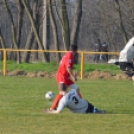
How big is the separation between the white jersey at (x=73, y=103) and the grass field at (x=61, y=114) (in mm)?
211

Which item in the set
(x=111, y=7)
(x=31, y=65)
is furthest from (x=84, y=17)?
(x=31, y=65)

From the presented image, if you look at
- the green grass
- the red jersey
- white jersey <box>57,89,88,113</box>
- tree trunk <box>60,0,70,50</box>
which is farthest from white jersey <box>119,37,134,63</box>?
tree trunk <box>60,0,70,50</box>

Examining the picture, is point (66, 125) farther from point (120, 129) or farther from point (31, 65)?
point (31, 65)

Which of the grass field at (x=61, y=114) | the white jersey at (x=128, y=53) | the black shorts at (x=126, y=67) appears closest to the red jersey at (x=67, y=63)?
the grass field at (x=61, y=114)

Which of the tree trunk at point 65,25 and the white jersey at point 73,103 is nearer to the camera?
the white jersey at point 73,103

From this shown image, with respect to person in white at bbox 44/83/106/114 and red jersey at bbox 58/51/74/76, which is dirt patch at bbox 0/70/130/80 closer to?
red jersey at bbox 58/51/74/76

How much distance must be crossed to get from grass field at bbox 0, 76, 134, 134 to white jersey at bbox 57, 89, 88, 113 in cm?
21

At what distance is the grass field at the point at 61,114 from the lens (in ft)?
44.3

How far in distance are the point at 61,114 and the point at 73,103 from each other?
0.42m

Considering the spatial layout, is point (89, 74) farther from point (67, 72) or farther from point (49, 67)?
point (67, 72)

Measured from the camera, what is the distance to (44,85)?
88.8 ft

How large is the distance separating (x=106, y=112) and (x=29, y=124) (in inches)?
139

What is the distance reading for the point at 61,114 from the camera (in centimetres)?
1608

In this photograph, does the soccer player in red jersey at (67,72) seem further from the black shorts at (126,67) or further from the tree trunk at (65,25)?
the tree trunk at (65,25)
